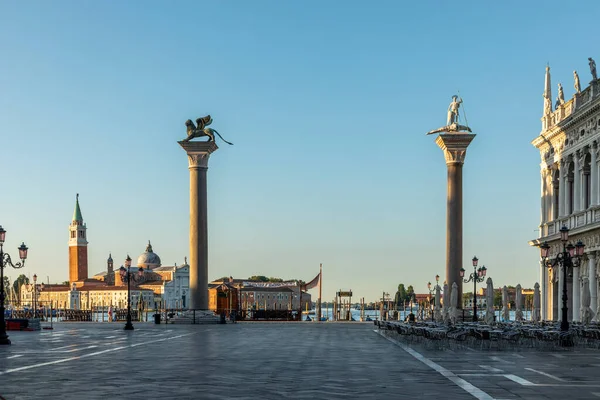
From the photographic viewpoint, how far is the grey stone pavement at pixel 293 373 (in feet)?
51.5

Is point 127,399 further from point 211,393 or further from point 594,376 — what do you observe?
point 594,376

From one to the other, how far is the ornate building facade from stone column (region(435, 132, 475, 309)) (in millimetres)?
5207

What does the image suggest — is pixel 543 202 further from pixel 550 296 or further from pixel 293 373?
pixel 293 373

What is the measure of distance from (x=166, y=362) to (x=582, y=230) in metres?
31.0

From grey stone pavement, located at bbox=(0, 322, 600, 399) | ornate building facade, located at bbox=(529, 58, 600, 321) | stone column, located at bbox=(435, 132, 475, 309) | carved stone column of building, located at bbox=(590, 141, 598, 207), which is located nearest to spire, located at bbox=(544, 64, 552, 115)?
ornate building facade, located at bbox=(529, 58, 600, 321)

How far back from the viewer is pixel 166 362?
909 inches

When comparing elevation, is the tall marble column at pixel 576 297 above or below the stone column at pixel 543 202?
below

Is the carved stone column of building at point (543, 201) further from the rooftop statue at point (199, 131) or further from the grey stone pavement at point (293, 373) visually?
the grey stone pavement at point (293, 373)

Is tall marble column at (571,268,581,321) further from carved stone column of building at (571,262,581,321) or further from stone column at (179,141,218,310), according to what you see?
stone column at (179,141,218,310)

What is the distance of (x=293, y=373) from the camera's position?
1964 centimetres

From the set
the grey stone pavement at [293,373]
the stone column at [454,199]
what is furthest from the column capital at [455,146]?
the grey stone pavement at [293,373]

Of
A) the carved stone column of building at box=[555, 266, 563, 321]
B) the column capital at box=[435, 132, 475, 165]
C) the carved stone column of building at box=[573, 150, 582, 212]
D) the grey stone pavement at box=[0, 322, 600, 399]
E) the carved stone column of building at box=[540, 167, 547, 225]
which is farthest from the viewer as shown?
the carved stone column of building at box=[540, 167, 547, 225]

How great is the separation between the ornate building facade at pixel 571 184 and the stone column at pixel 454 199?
5207 mm

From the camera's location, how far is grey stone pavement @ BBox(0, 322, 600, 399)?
15.7 metres
